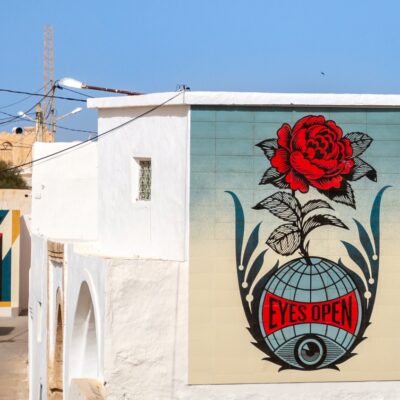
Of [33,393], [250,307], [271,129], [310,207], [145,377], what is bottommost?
[33,393]

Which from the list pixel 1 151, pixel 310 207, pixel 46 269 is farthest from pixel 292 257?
pixel 1 151

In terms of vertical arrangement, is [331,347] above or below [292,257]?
below

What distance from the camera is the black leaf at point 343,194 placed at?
12.5 meters

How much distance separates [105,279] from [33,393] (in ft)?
27.2

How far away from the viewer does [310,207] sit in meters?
12.4

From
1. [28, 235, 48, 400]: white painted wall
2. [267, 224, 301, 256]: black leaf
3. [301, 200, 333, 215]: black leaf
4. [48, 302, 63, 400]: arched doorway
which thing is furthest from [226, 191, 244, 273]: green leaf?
[28, 235, 48, 400]: white painted wall

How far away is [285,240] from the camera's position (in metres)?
→ 12.4

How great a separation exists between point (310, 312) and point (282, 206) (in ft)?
4.47

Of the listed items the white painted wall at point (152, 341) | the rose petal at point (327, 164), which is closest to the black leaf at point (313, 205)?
the rose petal at point (327, 164)

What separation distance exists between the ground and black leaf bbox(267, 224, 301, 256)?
33.1 feet

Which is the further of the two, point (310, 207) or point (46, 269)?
point (46, 269)

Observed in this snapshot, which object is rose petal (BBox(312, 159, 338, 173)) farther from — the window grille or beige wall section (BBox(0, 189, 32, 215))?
beige wall section (BBox(0, 189, 32, 215))

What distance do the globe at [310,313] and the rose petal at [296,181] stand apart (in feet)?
2.86

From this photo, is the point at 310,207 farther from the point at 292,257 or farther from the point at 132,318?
the point at 132,318
